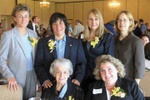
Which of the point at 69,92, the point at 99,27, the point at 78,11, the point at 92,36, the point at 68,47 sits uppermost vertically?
the point at 78,11

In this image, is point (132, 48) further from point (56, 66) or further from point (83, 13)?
point (83, 13)

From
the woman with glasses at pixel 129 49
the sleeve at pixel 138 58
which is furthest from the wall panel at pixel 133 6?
the sleeve at pixel 138 58

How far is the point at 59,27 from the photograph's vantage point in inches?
91.2

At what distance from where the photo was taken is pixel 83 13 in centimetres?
1639

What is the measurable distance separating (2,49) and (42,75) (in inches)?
19.0

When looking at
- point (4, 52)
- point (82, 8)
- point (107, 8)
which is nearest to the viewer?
point (4, 52)

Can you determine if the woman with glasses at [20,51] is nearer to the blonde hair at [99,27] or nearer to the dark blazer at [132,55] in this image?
the blonde hair at [99,27]

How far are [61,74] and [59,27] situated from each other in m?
0.49

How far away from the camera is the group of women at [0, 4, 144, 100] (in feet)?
6.99

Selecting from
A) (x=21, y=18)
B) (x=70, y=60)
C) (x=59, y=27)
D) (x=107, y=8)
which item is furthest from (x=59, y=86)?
(x=107, y=8)

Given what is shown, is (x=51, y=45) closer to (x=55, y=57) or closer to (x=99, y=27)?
(x=55, y=57)

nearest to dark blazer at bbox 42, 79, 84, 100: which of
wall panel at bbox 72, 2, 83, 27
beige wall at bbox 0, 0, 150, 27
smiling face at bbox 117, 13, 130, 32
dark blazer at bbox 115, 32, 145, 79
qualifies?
dark blazer at bbox 115, 32, 145, 79

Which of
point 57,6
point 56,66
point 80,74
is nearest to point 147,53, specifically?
point 80,74

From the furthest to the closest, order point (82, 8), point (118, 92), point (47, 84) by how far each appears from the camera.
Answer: point (82, 8)
point (47, 84)
point (118, 92)
